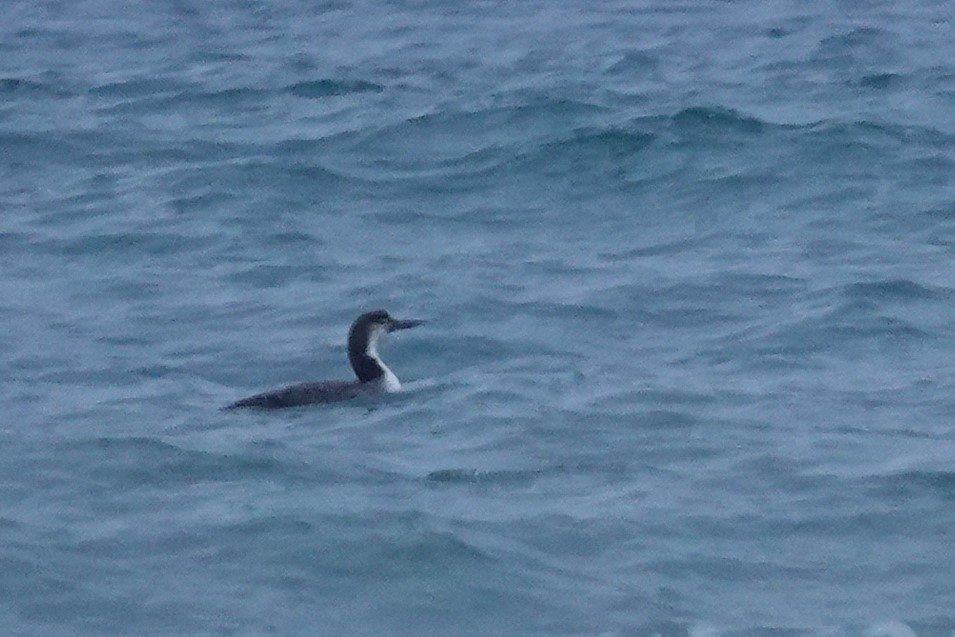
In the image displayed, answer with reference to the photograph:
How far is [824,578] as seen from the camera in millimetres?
10555

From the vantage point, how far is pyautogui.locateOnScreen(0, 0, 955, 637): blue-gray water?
10.7m

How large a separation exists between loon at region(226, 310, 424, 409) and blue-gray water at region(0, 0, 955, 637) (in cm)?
21

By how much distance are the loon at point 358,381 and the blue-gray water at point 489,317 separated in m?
0.21

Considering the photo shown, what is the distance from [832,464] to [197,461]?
3680 mm

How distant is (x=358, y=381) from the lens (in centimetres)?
1446

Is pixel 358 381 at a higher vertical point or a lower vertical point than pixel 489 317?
lower

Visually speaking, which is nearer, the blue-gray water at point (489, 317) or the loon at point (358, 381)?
the blue-gray water at point (489, 317)

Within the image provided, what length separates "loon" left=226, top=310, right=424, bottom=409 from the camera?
13.7 metres

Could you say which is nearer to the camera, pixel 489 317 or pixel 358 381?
pixel 358 381

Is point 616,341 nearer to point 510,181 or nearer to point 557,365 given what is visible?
point 557,365

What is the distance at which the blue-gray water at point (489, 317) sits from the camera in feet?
35.0

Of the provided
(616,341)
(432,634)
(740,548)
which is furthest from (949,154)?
(432,634)

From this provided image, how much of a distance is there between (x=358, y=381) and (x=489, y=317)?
158cm

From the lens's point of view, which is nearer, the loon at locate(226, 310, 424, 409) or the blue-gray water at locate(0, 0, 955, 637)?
the blue-gray water at locate(0, 0, 955, 637)
